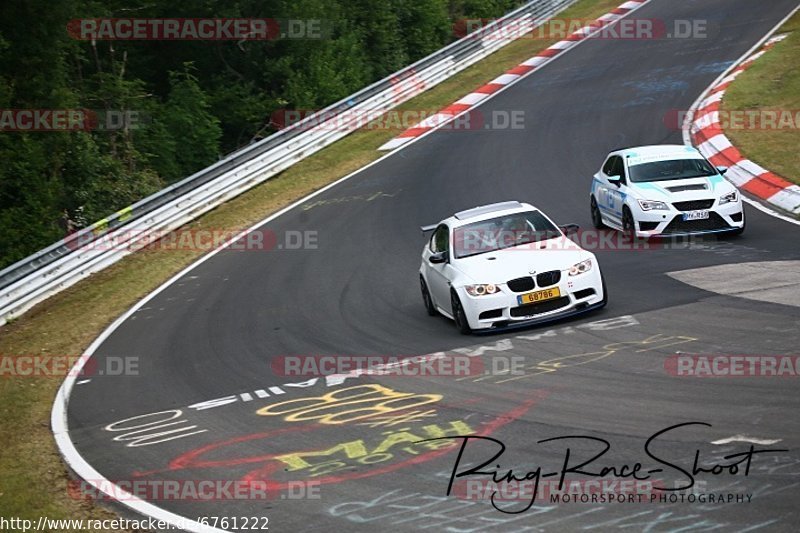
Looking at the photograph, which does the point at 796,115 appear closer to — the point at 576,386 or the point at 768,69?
the point at 768,69

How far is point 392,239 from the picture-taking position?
21.4m

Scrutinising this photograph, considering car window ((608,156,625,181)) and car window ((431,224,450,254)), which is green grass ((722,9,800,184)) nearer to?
car window ((608,156,625,181))

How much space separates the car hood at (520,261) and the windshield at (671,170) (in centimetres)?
472

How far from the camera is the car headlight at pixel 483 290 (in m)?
13.8

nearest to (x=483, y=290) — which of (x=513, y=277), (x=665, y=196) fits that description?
(x=513, y=277)

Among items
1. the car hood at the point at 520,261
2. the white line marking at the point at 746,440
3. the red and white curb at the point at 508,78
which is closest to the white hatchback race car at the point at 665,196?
the car hood at the point at 520,261

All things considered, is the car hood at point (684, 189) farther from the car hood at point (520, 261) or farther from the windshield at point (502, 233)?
the car hood at point (520, 261)

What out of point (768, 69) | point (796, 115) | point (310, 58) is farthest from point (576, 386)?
point (310, 58)

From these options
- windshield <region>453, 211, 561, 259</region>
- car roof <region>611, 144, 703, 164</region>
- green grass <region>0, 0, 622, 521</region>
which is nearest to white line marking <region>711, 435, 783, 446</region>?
green grass <region>0, 0, 622, 521</region>

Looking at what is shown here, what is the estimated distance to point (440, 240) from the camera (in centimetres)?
1594

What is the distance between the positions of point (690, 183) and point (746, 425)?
9.85 m

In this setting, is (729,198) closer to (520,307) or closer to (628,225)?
(628,225)

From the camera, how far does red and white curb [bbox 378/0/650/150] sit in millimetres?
31688

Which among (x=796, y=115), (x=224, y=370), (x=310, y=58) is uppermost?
(x=310, y=58)
